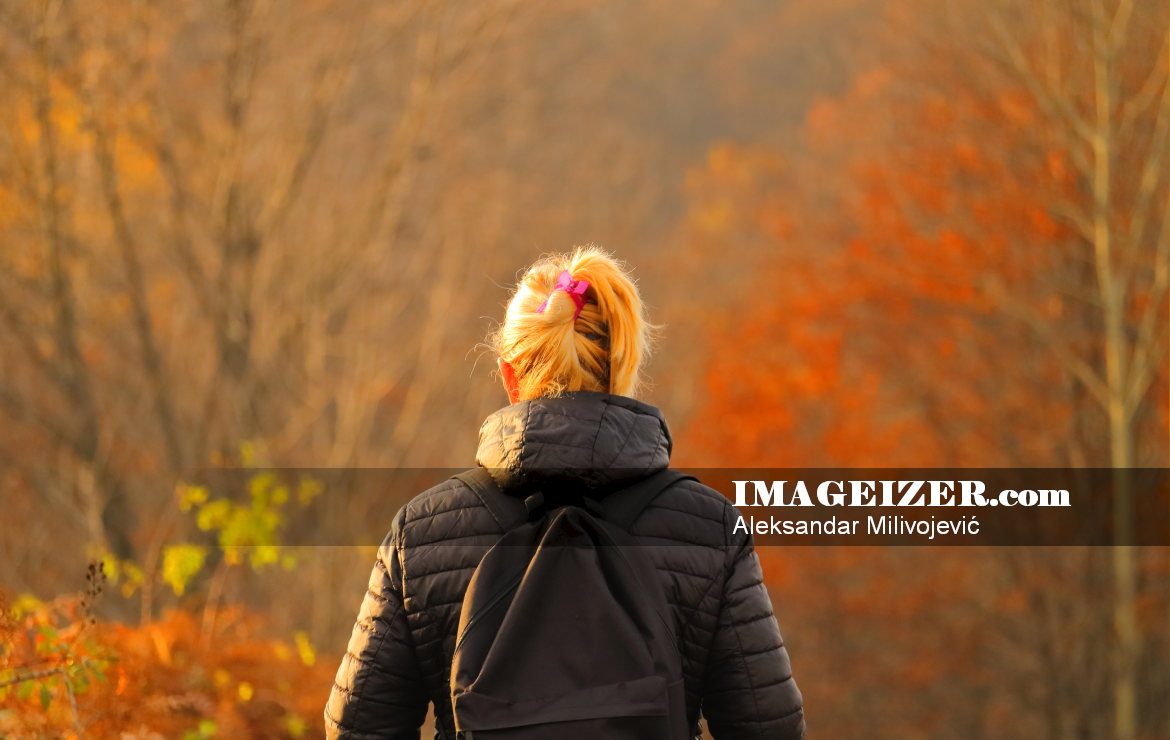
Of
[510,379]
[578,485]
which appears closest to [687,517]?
[578,485]

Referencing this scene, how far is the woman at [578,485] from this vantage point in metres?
2.06

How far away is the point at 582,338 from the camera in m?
2.14

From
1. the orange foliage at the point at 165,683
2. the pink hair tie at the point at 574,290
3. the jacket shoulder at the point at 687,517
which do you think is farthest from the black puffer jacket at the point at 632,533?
the orange foliage at the point at 165,683

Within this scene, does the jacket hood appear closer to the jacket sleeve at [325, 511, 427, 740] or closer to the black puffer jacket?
the black puffer jacket

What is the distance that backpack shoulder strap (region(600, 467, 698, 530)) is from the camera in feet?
6.79

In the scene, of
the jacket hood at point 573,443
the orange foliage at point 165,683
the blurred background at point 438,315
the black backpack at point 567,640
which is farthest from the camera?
the blurred background at point 438,315

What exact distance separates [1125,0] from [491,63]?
6.81 m

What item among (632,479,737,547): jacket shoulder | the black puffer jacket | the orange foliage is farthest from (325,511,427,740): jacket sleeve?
the orange foliage

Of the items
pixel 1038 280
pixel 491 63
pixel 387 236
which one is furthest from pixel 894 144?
pixel 387 236

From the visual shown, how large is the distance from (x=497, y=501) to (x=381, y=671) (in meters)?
0.40

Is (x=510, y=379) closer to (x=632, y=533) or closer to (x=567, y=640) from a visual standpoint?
(x=632, y=533)

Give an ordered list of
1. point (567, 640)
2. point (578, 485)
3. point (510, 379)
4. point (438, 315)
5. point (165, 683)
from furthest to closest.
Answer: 1. point (438, 315)
2. point (165, 683)
3. point (510, 379)
4. point (578, 485)
5. point (567, 640)

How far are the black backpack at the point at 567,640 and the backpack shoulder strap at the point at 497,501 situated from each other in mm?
29

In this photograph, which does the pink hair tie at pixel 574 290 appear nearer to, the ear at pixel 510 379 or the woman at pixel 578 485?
the woman at pixel 578 485
